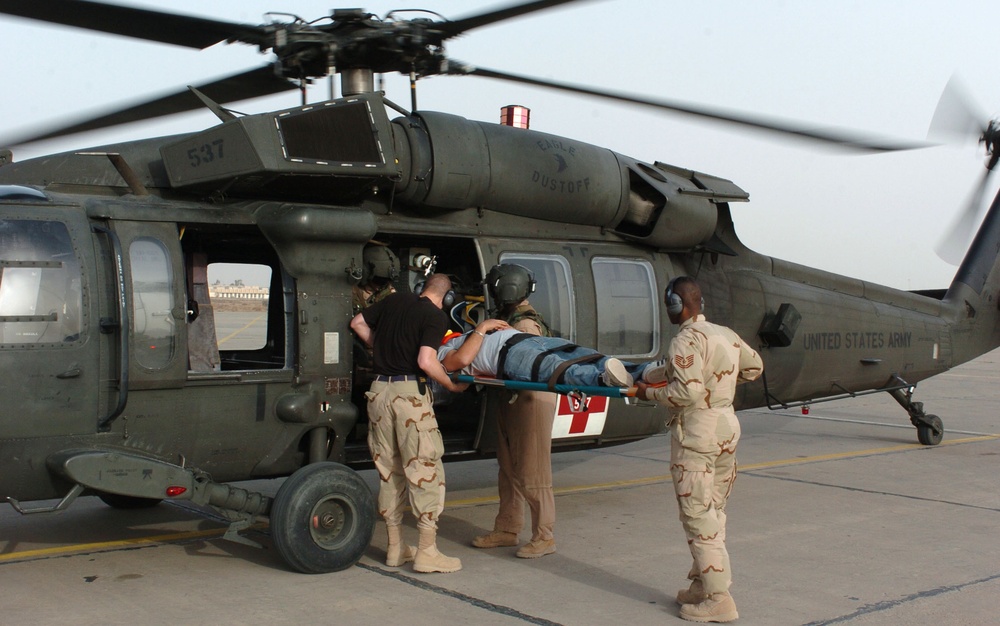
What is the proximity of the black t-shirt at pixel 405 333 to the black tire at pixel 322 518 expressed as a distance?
69 centimetres

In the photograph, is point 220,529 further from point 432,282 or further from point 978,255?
point 978,255

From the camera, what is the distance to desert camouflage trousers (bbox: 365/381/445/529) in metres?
5.60

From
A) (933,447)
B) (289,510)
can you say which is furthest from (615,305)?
(933,447)

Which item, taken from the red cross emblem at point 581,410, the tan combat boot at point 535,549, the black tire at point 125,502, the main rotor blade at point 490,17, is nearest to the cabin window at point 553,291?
the red cross emblem at point 581,410

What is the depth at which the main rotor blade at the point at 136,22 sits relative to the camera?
15.9 ft

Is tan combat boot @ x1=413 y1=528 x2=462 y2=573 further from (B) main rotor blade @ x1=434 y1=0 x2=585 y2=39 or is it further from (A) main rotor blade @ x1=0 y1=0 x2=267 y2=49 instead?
(A) main rotor blade @ x1=0 y1=0 x2=267 y2=49

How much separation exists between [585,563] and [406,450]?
133 cm

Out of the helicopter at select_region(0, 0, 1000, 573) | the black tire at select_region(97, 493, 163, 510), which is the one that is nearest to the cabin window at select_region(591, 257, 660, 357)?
the helicopter at select_region(0, 0, 1000, 573)

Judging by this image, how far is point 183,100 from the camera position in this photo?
6.62m

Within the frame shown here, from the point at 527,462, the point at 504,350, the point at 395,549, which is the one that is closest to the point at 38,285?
the point at 395,549

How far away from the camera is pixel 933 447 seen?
1114cm

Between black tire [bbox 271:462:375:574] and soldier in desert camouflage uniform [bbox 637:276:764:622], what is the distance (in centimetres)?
191

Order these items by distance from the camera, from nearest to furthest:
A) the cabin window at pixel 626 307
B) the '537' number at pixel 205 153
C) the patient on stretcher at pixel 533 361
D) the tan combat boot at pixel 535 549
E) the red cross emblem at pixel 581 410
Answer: the patient on stretcher at pixel 533 361
the '537' number at pixel 205 153
the tan combat boot at pixel 535 549
the red cross emblem at pixel 581 410
the cabin window at pixel 626 307

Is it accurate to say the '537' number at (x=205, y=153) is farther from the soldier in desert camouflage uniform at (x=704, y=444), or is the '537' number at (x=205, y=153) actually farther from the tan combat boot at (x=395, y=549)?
the soldier in desert camouflage uniform at (x=704, y=444)
